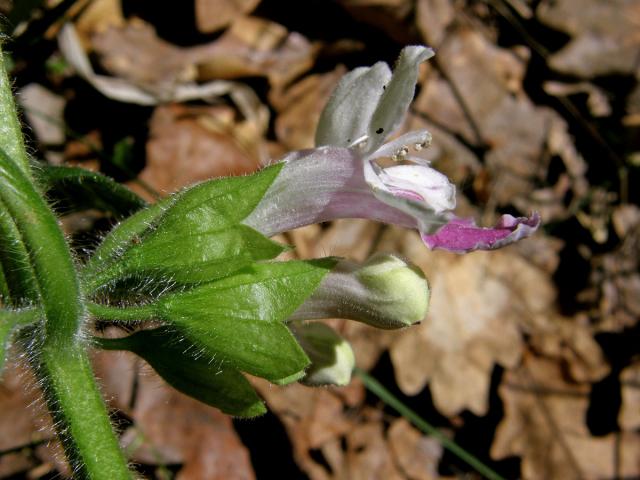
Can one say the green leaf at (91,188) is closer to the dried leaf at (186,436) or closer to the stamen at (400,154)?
the stamen at (400,154)

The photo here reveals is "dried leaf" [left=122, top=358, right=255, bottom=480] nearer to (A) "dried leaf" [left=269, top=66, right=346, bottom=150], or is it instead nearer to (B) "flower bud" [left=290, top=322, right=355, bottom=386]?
Result: (A) "dried leaf" [left=269, top=66, right=346, bottom=150]

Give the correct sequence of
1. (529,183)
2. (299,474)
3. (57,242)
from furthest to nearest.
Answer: (529,183)
(299,474)
(57,242)

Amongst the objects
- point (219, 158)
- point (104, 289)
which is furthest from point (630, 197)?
point (104, 289)

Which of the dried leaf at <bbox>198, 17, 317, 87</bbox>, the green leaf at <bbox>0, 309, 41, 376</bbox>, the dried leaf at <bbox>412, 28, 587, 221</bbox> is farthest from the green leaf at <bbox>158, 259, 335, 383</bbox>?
the dried leaf at <bbox>412, 28, 587, 221</bbox>

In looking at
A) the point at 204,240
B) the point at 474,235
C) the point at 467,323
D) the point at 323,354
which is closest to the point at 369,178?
the point at 474,235

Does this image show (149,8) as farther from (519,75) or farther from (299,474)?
(299,474)

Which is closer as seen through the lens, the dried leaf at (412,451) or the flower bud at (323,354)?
the flower bud at (323,354)

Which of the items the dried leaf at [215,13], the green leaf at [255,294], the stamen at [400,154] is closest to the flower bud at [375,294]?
the green leaf at [255,294]
